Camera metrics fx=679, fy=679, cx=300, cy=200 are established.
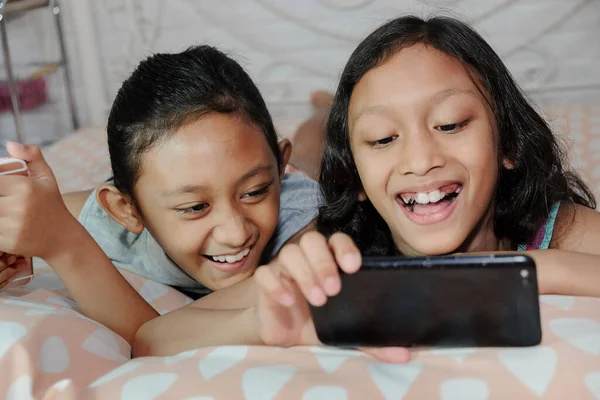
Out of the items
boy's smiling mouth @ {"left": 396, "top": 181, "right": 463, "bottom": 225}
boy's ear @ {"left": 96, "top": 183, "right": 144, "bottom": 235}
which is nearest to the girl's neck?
boy's smiling mouth @ {"left": 396, "top": 181, "right": 463, "bottom": 225}

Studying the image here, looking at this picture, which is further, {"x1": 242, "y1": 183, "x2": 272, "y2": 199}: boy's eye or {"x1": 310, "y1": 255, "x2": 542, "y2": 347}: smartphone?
{"x1": 242, "y1": 183, "x2": 272, "y2": 199}: boy's eye

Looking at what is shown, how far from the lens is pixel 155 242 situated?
131 cm

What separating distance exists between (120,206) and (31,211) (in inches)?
12.4

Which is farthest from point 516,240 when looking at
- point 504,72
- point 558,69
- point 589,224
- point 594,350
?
point 558,69

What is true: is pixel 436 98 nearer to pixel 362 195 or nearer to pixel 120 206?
pixel 362 195

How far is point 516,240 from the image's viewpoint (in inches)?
45.0

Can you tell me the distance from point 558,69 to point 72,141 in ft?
5.72

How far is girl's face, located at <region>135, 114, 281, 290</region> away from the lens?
3.51ft

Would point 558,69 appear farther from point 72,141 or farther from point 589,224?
point 72,141

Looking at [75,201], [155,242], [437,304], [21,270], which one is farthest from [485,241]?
[75,201]

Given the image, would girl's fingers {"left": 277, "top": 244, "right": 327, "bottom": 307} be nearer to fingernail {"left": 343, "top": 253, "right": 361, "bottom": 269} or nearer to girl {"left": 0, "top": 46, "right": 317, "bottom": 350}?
fingernail {"left": 343, "top": 253, "right": 361, "bottom": 269}

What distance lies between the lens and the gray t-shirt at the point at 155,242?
1306 millimetres

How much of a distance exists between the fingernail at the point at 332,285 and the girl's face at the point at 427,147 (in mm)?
322

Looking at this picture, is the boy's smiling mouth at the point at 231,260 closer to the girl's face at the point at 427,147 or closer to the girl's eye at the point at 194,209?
the girl's eye at the point at 194,209
